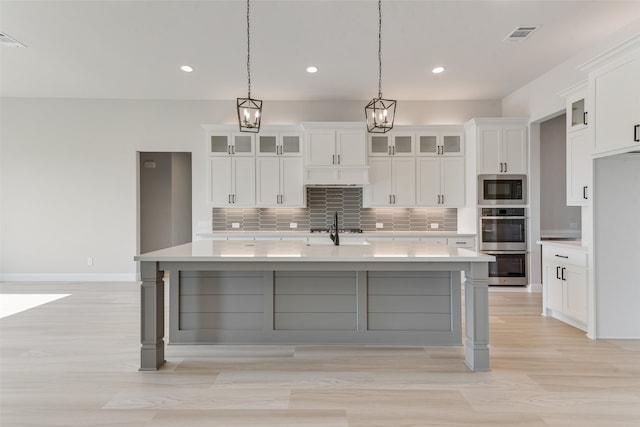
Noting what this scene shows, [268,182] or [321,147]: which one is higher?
[321,147]

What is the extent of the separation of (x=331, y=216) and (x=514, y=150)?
300 centimetres

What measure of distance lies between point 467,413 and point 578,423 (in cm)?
57

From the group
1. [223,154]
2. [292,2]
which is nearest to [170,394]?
[292,2]

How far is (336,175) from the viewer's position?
19.4 feet

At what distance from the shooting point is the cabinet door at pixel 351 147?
19.4 ft

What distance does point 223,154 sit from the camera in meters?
5.99

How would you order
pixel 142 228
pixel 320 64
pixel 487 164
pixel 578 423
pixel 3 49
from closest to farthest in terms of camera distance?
pixel 578 423 < pixel 3 49 < pixel 320 64 < pixel 487 164 < pixel 142 228

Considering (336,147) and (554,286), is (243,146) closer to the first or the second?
(336,147)

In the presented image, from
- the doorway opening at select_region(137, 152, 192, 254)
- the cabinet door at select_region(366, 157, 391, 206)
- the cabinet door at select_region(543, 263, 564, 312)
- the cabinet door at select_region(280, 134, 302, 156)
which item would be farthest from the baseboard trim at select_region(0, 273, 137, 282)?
the cabinet door at select_region(543, 263, 564, 312)

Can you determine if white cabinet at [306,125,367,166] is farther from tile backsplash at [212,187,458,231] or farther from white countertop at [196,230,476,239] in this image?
white countertop at [196,230,476,239]

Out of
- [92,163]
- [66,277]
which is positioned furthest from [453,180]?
[66,277]

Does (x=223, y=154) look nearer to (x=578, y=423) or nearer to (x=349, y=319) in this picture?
(x=349, y=319)

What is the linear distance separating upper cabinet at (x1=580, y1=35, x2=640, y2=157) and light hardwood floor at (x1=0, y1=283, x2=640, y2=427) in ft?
5.78

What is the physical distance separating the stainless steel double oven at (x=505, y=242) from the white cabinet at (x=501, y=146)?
0.62 meters
